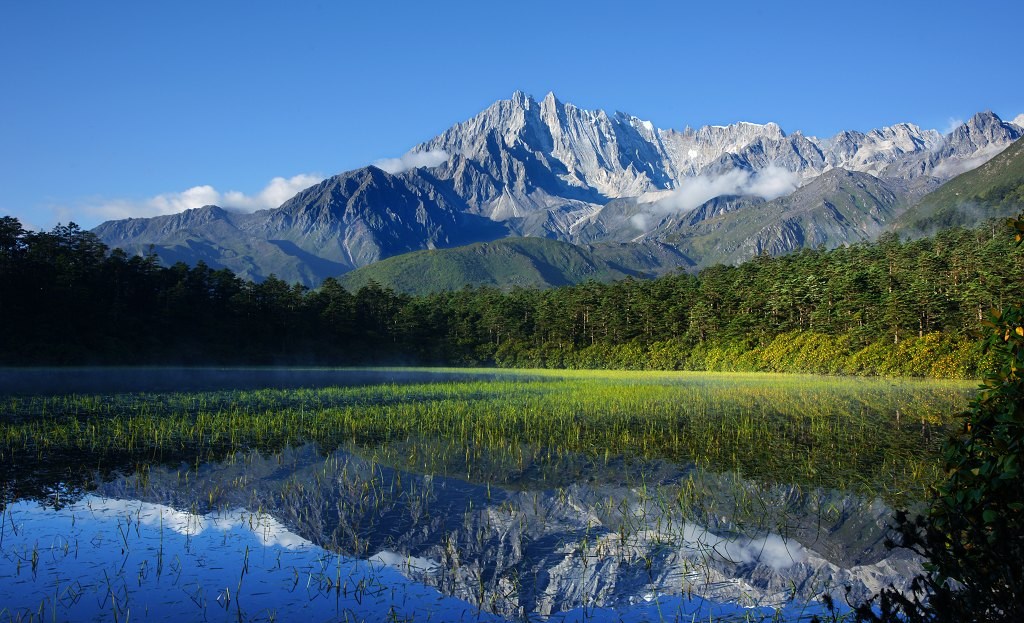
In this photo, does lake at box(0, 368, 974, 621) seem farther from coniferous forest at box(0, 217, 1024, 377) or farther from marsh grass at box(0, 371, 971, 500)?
coniferous forest at box(0, 217, 1024, 377)

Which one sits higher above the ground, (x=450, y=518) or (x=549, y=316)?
(x=549, y=316)

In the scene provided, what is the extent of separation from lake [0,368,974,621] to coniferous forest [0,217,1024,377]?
4339 cm

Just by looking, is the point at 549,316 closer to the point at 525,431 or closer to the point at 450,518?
the point at 525,431

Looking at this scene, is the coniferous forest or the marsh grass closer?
the marsh grass

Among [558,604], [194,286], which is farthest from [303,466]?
[194,286]

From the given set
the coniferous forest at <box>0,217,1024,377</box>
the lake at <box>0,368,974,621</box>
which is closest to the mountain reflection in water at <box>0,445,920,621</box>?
the lake at <box>0,368,974,621</box>

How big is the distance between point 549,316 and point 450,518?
8859 cm

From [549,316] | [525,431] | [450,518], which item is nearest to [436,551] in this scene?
[450,518]

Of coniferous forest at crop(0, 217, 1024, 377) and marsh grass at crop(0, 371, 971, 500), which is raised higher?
coniferous forest at crop(0, 217, 1024, 377)

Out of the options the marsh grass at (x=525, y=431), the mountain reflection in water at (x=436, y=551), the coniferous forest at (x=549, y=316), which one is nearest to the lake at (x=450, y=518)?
the mountain reflection in water at (x=436, y=551)

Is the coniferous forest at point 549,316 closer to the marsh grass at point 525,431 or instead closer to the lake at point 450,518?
the marsh grass at point 525,431

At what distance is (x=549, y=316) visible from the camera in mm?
99562

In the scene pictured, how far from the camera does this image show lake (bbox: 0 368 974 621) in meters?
7.89

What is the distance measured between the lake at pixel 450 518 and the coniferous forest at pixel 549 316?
43.4 metres
